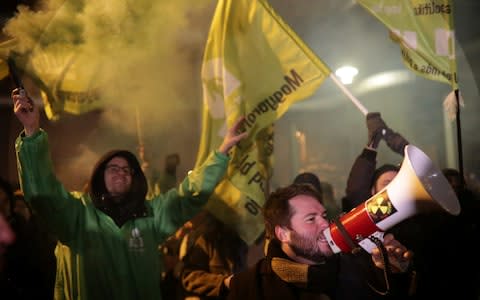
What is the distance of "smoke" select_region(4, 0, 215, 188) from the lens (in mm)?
3338

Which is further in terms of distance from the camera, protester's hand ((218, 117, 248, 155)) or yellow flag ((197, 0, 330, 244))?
yellow flag ((197, 0, 330, 244))

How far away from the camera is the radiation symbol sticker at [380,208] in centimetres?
227

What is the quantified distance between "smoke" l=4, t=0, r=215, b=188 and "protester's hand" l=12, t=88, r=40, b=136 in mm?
711

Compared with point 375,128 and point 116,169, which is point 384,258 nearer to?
point 375,128

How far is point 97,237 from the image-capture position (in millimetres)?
2729

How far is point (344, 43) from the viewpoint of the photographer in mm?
6355

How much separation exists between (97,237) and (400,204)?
1.52 metres

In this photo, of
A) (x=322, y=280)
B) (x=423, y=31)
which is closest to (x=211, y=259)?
(x=322, y=280)

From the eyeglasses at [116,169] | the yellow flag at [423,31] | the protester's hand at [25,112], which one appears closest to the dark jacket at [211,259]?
the eyeglasses at [116,169]

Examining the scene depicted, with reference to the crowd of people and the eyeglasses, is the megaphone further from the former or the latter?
the eyeglasses

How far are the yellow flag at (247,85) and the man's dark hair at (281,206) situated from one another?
2.40ft

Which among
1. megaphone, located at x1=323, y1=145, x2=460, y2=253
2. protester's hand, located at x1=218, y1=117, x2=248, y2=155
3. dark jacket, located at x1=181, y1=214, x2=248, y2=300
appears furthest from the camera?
dark jacket, located at x1=181, y1=214, x2=248, y2=300

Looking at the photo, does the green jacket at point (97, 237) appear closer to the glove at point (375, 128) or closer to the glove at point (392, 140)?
the glove at point (375, 128)

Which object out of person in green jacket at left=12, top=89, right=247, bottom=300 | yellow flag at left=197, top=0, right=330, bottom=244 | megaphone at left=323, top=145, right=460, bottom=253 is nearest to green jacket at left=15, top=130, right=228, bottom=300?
person in green jacket at left=12, top=89, right=247, bottom=300
